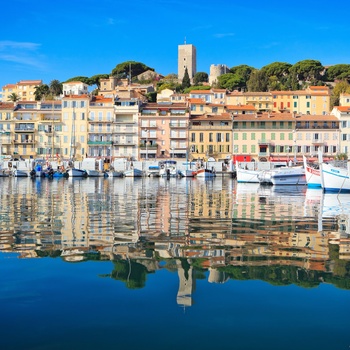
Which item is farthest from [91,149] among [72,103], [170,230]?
[170,230]

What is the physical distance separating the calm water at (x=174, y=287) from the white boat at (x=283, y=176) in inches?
1451

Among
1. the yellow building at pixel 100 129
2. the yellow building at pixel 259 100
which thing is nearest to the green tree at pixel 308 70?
the yellow building at pixel 259 100

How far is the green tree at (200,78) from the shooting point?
153250 millimetres

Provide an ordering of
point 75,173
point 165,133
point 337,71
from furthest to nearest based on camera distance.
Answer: point 337,71
point 165,133
point 75,173

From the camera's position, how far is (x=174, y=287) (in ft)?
27.9

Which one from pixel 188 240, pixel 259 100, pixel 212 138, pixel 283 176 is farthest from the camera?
pixel 259 100

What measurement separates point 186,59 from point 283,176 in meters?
115

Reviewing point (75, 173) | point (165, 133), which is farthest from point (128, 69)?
point (75, 173)

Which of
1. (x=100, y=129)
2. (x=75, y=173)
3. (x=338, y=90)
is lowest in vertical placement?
(x=75, y=173)

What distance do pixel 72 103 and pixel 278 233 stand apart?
261ft

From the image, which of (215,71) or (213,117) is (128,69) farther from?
(213,117)

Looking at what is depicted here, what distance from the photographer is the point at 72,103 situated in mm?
90562

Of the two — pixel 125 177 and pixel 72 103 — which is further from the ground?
pixel 72 103

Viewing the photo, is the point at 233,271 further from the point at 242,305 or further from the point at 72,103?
the point at 72,103
